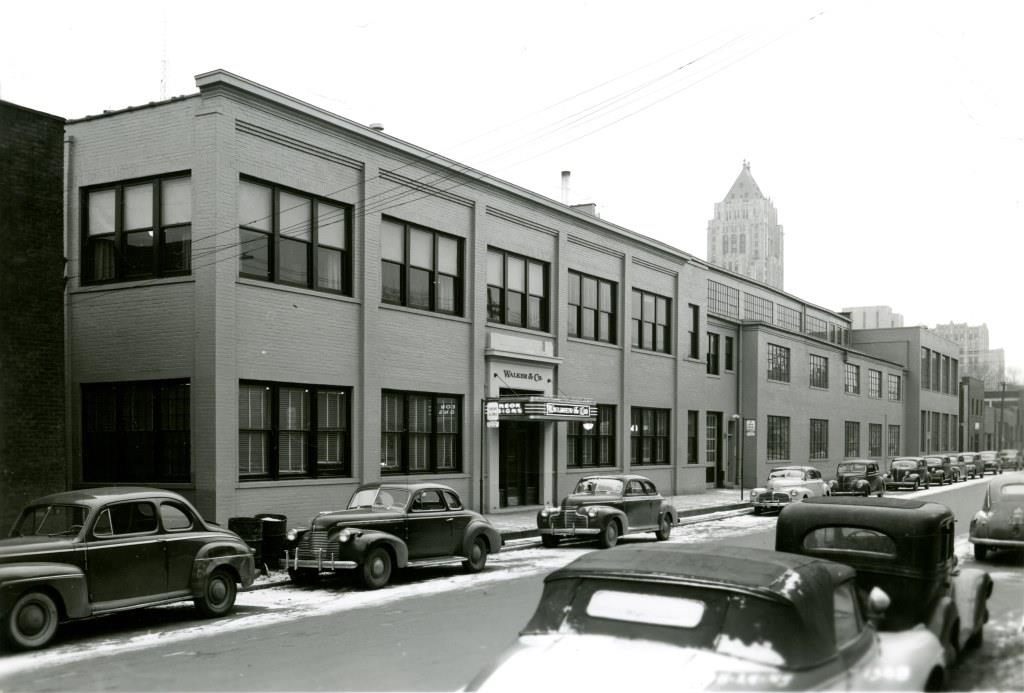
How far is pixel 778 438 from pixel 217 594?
37.8 m

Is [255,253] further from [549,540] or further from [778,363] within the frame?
[778,363]

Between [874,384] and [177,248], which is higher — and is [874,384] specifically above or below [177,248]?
below

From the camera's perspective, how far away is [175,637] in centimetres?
1037

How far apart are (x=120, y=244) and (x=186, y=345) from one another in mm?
2845

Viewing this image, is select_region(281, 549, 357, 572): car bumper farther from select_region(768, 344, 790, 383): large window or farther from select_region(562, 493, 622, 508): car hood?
select_region(768, 344, 790, 383): large window

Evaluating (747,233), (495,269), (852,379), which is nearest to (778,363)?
(852,379)

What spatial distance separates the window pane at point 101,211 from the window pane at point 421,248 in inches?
274

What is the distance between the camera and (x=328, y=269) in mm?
20750

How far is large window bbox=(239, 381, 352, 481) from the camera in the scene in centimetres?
1856

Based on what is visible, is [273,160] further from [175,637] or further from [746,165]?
[746,165]

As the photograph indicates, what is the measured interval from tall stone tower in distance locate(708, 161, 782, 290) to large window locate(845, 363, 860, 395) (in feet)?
324

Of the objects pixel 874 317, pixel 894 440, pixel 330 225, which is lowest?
pixel 894 440

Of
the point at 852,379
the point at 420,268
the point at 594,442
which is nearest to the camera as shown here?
the point at 420,268

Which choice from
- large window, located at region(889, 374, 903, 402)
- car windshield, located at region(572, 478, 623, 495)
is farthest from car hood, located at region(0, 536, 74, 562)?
large window, located at region(889, 374, 903, 402)
